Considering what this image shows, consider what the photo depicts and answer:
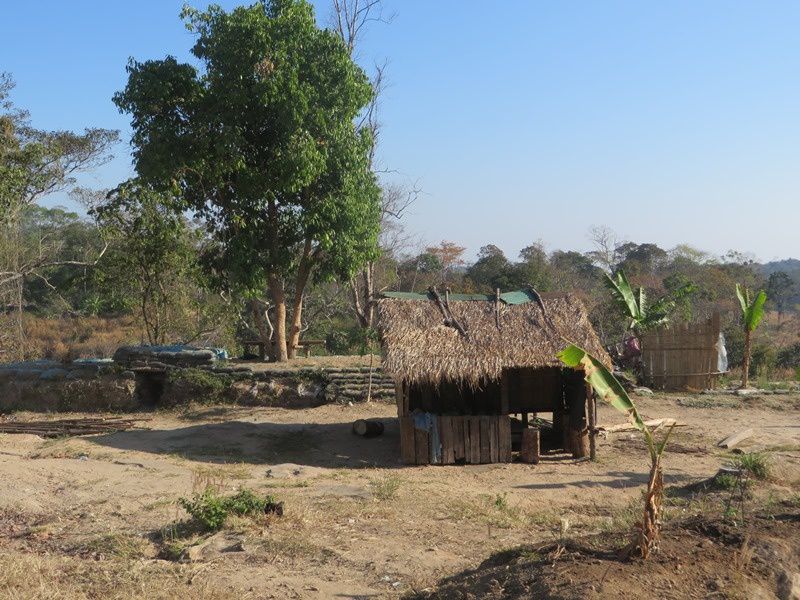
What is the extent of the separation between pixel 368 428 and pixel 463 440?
2.15 metres

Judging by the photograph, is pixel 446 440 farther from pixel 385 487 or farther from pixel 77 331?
pixel 77 331

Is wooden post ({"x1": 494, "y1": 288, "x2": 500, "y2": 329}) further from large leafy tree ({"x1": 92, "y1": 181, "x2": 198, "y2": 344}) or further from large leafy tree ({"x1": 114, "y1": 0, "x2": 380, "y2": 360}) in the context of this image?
large leafy tree ({"x1": 92, "y1": 181, "x2": 198, "y2": 344})

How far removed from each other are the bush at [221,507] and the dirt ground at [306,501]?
0.15m

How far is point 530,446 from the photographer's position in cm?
1289

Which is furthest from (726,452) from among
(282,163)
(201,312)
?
(201,312)

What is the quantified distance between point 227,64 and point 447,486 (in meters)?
9.97

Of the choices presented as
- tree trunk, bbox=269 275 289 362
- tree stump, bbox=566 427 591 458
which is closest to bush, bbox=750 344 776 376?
tree stump, bbox=566 427 591 458

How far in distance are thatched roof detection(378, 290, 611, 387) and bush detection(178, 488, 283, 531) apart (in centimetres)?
379

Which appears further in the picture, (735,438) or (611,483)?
(735,438)

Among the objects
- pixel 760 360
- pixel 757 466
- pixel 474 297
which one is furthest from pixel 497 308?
pixel 760 360

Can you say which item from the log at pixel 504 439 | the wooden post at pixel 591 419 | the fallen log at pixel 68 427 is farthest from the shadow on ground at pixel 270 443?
the wooden post at pixel 591 419

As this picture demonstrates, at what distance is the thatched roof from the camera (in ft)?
40.2

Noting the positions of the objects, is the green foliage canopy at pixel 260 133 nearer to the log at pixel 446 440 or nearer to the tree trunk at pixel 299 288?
the tree trunk at pixel 299 288

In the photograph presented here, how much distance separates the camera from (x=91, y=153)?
24.6 meters
